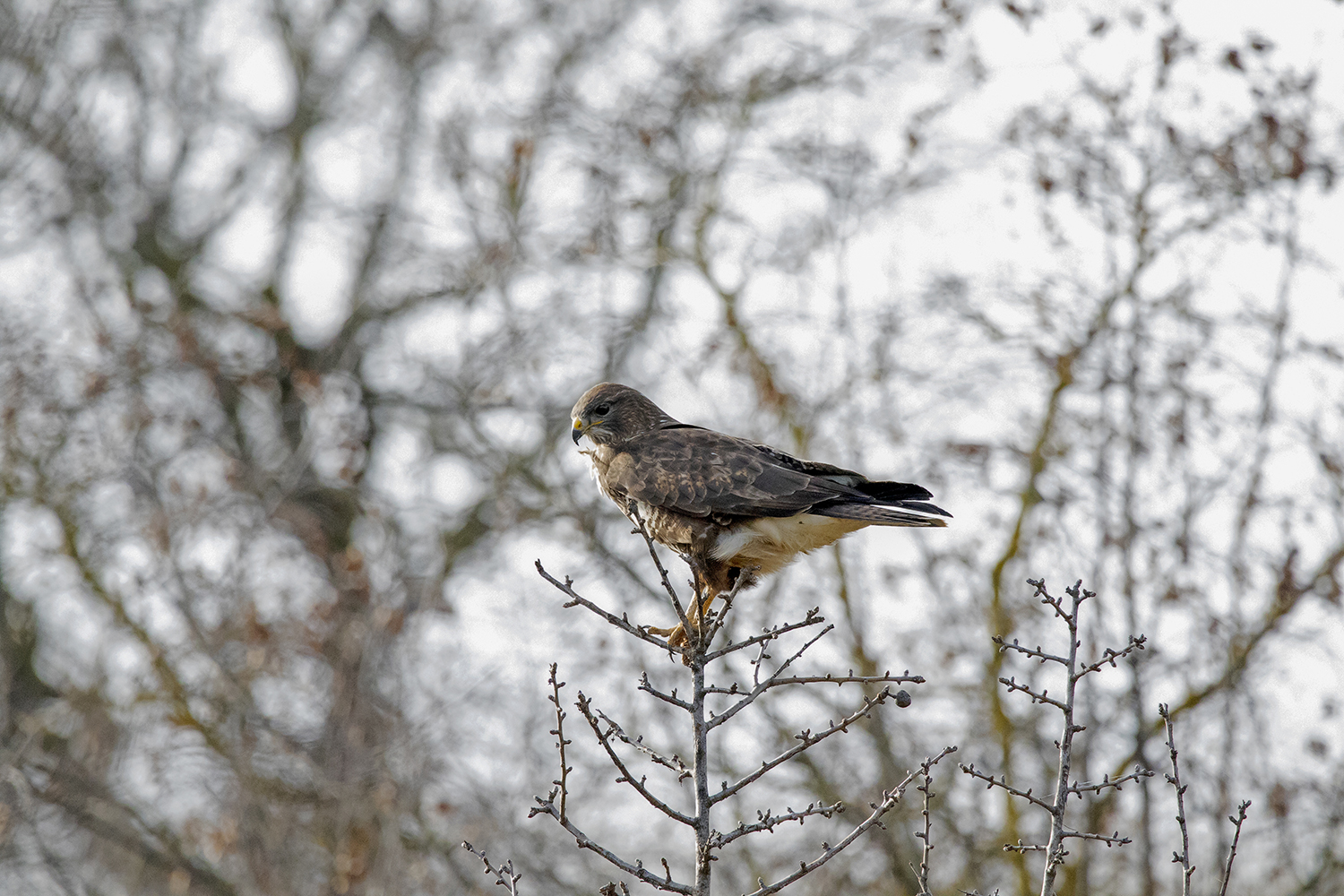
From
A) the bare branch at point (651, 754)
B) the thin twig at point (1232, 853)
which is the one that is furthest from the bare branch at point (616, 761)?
the thin twig at point (1232, 853)

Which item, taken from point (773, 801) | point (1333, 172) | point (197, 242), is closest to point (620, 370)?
point (773, 801)

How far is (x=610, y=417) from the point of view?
4637mm

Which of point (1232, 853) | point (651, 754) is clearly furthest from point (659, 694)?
point (1232, 853)

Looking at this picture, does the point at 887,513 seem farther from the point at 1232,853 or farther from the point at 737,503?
the point at 1232,853

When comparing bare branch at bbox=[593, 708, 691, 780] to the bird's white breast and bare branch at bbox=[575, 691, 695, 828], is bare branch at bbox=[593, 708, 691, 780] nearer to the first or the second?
bare branch at bbox=[575, 691, 695, 828]

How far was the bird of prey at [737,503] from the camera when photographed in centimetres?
394

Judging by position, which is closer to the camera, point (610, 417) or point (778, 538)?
point (778, 538)

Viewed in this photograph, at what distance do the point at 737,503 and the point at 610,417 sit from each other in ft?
2.57

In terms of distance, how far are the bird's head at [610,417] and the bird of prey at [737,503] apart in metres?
0.26

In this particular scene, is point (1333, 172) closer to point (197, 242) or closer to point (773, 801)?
point (773, 801)

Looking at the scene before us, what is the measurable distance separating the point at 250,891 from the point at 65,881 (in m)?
2.16

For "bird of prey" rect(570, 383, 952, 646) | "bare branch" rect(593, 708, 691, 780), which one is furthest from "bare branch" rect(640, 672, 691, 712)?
"bird of prey" rect(570, 383, 952, 646)

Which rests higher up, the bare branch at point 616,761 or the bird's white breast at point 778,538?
the bird's white breast at point 778,538

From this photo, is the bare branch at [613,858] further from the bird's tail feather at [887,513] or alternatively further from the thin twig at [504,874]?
the bird's tail feather at [887,513]
